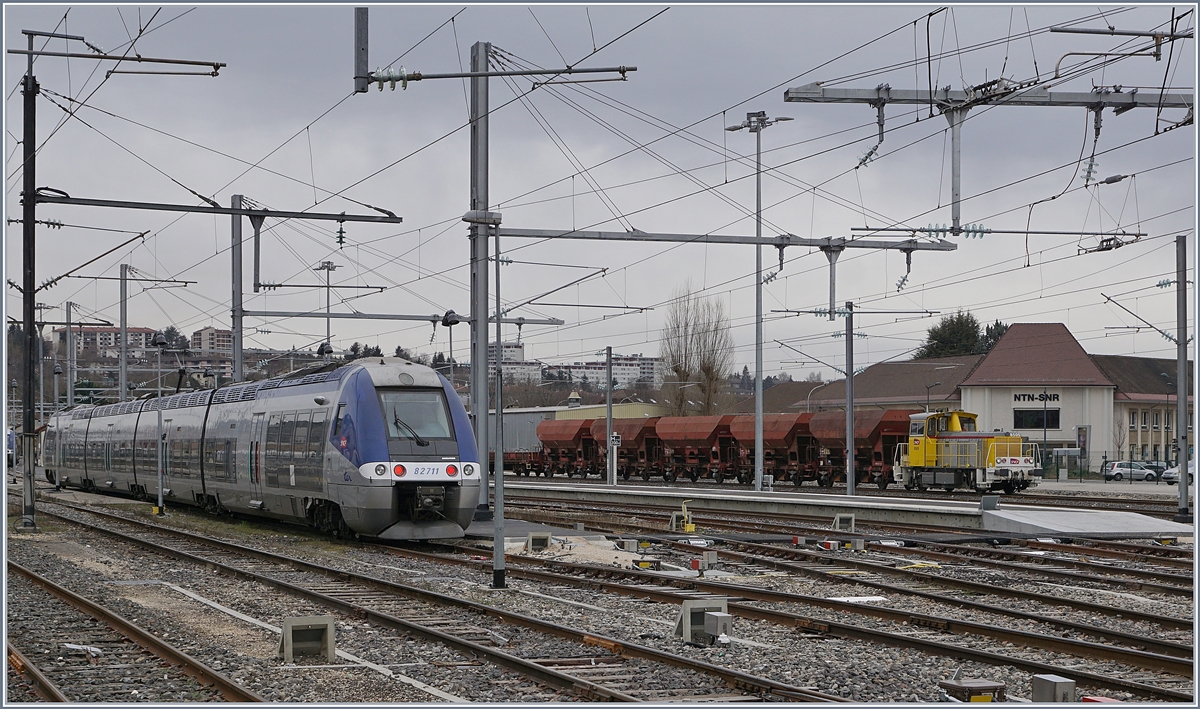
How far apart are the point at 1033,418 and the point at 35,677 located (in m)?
71.9

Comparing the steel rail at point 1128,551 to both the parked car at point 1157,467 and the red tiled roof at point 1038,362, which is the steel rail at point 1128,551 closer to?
the parked car at point 1157,467

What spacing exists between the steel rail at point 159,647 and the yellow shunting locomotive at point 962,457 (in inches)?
1263

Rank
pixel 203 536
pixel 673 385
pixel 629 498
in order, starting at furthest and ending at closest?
pixel 673 385, pixel 629 498, pixel 203 536

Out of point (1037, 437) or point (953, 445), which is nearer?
point (953, 445)

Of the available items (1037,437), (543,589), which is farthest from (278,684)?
(1037,437)

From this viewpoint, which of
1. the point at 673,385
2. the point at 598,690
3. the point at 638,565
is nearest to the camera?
the point at 598,690

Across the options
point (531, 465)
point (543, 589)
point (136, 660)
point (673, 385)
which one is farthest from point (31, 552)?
point (673, 385)

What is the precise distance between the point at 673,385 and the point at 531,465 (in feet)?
34.5

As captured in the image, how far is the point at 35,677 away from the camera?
9.76 m

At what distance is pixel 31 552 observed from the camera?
21.2 metres

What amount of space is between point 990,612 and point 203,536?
15.3 metres

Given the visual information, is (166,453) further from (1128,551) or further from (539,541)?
(1128,551)

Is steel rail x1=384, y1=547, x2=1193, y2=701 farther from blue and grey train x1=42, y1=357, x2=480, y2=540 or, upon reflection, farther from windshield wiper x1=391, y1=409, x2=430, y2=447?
windshield wiper x1=391, y1=409, x2=430, y2=447

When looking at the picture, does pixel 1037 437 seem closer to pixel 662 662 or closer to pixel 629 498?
pixel 629 498
